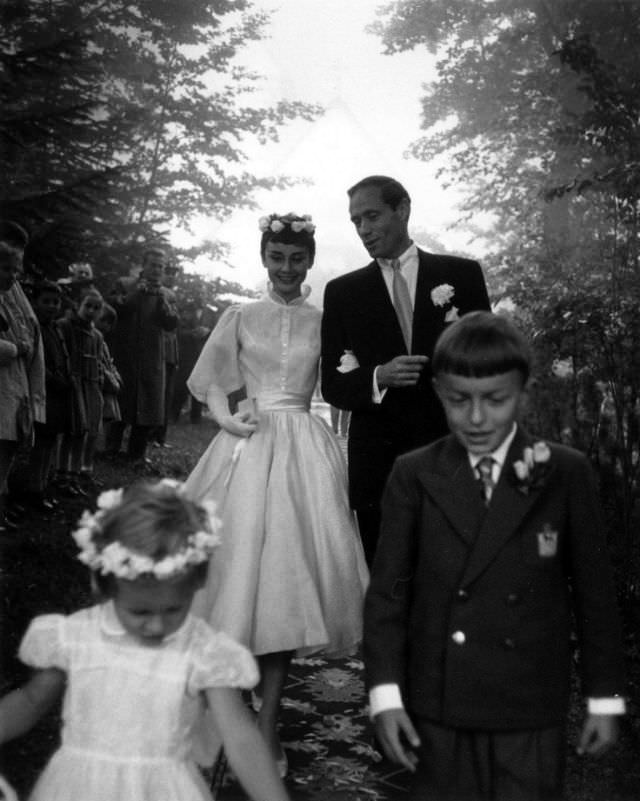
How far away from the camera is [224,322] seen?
Result: 416 cm

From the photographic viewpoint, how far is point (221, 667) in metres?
2.11

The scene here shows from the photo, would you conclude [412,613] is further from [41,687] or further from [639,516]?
[639,516]

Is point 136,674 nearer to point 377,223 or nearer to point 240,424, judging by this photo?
point 240,424

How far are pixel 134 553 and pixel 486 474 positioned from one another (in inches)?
35.4

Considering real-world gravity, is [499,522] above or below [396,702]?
above

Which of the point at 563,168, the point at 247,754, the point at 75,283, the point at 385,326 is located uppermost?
the point at 563,168

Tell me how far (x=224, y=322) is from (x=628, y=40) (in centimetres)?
594

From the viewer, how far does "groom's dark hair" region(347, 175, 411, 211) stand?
12.2 feet

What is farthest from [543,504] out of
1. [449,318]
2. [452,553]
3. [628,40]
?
[628,40]

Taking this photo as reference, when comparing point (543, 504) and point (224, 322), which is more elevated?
point (224, 322)

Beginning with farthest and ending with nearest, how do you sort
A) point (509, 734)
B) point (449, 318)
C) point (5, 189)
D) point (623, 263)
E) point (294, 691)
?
point (623, 263), point (5, 189), point (294, 691), point (449, 318), point (509, 734)

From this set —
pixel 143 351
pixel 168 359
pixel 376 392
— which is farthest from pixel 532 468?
pixel 168 359

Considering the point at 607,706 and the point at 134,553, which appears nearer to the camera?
the point at 134,553

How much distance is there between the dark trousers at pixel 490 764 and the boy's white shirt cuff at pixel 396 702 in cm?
11
